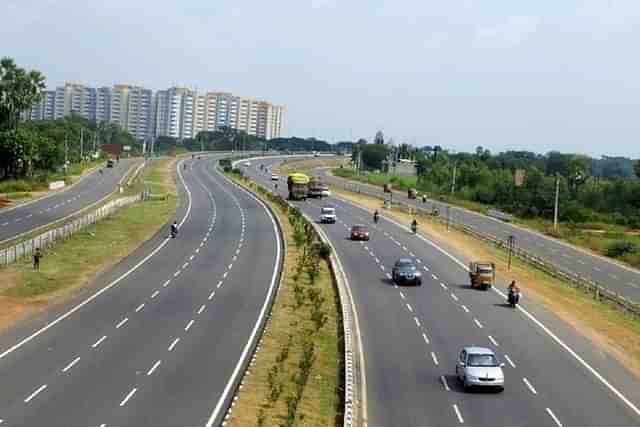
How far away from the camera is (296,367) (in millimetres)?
34500

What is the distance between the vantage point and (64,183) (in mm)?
129875

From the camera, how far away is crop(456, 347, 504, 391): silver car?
31719 mm

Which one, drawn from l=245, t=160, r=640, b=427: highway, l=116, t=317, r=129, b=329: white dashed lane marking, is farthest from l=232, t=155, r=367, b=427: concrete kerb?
l=116, t=317, r=129, b=329: white dashed lane marking

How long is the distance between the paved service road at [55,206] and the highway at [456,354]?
3320cm

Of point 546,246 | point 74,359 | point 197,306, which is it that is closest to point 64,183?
point 546,246

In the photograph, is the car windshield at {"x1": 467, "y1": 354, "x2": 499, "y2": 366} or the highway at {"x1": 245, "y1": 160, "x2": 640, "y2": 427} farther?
the car windshield at {"x1": 467, "y1": 354, "x2": 499, "y2": 366}

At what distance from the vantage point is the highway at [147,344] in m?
28.1

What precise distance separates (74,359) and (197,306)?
1289 centimetres

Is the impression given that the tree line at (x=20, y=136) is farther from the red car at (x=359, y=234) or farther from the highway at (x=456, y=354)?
the highway at (x=456, y=354)

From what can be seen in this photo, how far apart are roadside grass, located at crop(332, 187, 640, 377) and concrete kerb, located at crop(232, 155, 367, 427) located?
1082 cm

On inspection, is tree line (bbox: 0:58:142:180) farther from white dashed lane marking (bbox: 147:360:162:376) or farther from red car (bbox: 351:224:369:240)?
white dashed lane marking (bbox: 147:360:162:376)

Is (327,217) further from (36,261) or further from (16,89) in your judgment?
(16,89)

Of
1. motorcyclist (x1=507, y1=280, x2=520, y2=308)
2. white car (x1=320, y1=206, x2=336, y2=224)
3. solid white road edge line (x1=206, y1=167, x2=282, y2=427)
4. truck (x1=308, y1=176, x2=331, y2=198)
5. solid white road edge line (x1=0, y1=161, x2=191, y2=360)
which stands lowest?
solid white road edge line (x1=0, y1=161, x2=191, y2=360)

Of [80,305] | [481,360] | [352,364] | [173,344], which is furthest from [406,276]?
[481,360]
